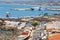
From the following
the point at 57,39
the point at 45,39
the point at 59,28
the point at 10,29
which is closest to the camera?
the point at 57,39

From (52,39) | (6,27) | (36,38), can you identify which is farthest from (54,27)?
(6,27)

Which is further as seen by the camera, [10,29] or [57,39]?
[10,29]

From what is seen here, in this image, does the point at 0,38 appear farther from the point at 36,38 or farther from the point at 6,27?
the point at 6,27

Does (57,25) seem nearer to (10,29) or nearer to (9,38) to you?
(9,38)

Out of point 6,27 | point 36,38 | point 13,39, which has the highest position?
point 36,38

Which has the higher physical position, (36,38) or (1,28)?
(36,38)

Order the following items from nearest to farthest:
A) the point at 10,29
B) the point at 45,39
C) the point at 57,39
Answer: the point at 57,39 < the point at 45,39 < the point at 10,29

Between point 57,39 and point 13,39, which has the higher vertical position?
point 57,39

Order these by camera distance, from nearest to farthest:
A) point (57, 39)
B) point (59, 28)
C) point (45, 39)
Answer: point (57, 39), point (45, 39), point (59, 28)

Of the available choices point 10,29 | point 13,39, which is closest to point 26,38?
point 13,39
